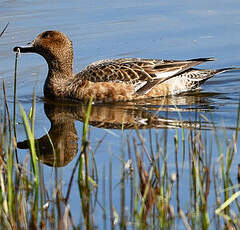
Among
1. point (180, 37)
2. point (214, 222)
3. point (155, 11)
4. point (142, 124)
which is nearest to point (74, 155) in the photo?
point (142, 124)

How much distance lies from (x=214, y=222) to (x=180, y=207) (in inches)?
16.1

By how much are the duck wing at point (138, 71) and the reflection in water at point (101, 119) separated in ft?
0.87

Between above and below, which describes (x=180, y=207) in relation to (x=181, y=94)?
below

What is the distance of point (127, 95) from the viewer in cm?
930

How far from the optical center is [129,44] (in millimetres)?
11094

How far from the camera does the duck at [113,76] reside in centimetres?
930

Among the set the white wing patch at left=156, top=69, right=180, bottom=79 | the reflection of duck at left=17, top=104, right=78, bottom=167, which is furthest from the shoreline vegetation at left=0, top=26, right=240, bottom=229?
the white wing patch at left=156, top=69, right=180, bottom=79

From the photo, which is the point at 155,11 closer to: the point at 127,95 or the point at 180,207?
the point at 127,95

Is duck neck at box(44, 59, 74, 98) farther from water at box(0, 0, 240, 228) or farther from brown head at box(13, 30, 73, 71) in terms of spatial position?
water at box(0, 0, 240, 228)

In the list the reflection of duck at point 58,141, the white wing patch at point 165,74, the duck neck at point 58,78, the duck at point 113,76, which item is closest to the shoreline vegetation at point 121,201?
the reflection of duck at point 58,141

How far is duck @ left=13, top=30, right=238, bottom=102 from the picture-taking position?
9.30 m

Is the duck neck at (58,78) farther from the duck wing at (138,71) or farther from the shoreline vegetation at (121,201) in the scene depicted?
the shoreline vegetation at (121,201)

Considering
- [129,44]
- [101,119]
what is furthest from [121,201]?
[129,44]

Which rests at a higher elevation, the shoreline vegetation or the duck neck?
the duck neck
